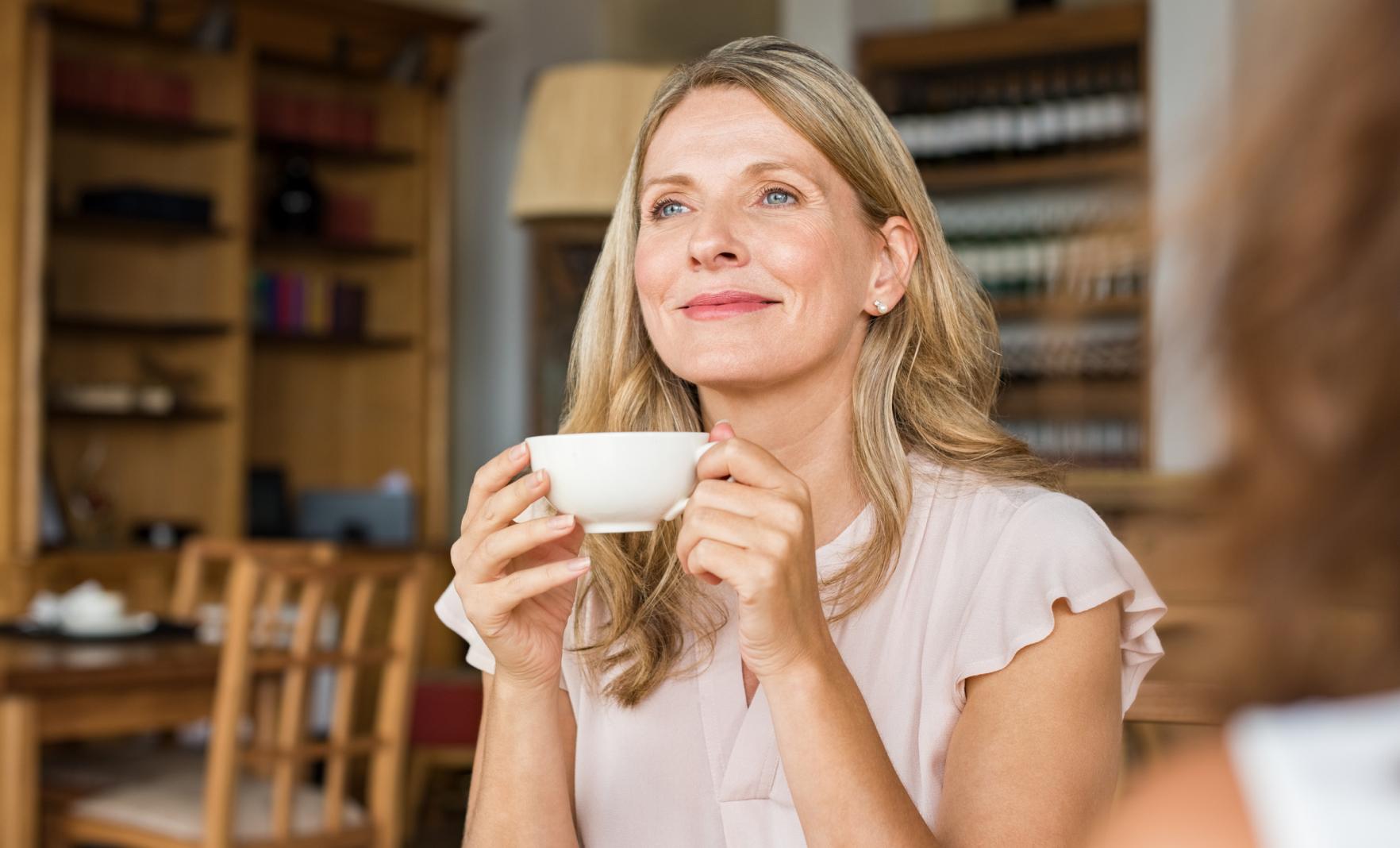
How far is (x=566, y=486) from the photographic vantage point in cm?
103

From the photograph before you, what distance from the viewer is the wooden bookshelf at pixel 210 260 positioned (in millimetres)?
4828

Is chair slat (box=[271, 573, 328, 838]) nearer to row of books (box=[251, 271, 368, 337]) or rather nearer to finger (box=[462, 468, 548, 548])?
Result: finger (box=[462, 468, 548, 548])

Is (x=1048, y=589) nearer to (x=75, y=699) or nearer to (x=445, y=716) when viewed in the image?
(x=75, y=699)

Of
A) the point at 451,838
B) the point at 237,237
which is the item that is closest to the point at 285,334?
the point at 237,237

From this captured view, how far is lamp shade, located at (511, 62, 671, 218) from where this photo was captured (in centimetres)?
443

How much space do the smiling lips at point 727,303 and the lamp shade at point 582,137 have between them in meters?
3.10

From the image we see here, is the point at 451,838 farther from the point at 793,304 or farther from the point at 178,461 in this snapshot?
the point at 793,304

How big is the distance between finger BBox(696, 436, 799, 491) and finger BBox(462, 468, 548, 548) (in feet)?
0.41

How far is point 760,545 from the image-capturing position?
3.23ft

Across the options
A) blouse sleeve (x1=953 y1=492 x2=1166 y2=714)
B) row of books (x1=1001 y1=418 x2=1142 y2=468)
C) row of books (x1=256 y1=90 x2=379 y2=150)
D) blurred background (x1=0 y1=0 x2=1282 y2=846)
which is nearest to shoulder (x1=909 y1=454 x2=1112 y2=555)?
blouse sleeve (x1=953 y1=492 x2=1166 y2=714)

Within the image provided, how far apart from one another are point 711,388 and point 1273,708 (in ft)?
3.27

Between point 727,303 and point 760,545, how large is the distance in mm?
377

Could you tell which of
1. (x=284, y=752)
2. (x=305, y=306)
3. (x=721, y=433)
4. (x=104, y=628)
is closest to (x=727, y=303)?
(x=721, y=433)

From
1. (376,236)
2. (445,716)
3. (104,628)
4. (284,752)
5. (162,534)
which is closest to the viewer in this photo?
(284,752)
